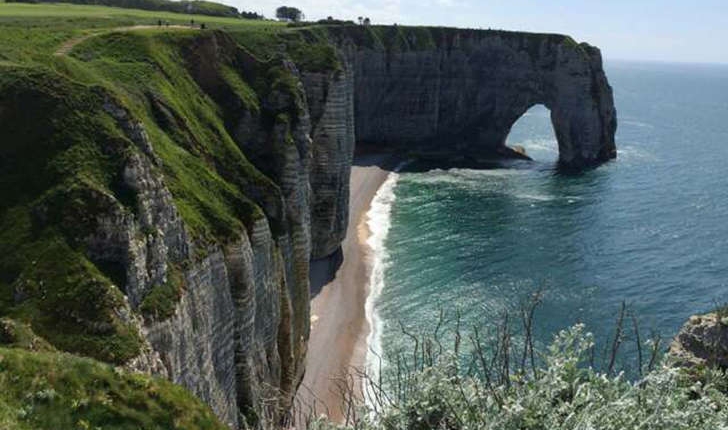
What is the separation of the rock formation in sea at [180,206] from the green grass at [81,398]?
9.43 ft

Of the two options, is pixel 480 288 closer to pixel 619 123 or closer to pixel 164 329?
pixel 164 329

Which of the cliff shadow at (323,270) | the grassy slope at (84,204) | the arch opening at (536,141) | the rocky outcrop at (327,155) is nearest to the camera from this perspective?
the grassy slope at (84,204)

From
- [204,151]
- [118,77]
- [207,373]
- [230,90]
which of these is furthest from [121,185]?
[230,90]

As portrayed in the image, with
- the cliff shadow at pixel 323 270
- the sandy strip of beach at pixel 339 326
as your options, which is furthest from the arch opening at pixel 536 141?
the cliff shadow at pixel 323 270

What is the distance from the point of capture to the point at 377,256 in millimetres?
84312

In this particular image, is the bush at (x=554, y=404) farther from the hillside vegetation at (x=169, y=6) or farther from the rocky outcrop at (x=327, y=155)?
the hillside vegetation at (x=169, y=6)

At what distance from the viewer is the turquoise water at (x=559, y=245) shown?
69.2m

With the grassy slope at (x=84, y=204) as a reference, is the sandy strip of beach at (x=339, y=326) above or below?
below

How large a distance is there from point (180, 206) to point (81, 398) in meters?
19.6

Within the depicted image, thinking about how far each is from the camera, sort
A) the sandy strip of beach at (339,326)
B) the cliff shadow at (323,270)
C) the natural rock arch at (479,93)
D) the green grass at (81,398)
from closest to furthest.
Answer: the green grass at (81,398), the sandy strip of beach at (339,326), the cliff shadow at (323,270), the natural rock arch at (479,93)

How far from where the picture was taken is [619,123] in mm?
195875

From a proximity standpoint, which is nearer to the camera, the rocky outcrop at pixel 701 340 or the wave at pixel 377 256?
the rocky outcrop at pixel 701 340

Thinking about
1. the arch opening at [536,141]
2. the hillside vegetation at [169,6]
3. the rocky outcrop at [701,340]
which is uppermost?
the hillside vegetation at [169,6]

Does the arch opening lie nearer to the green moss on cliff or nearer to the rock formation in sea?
the rock formation in sea
